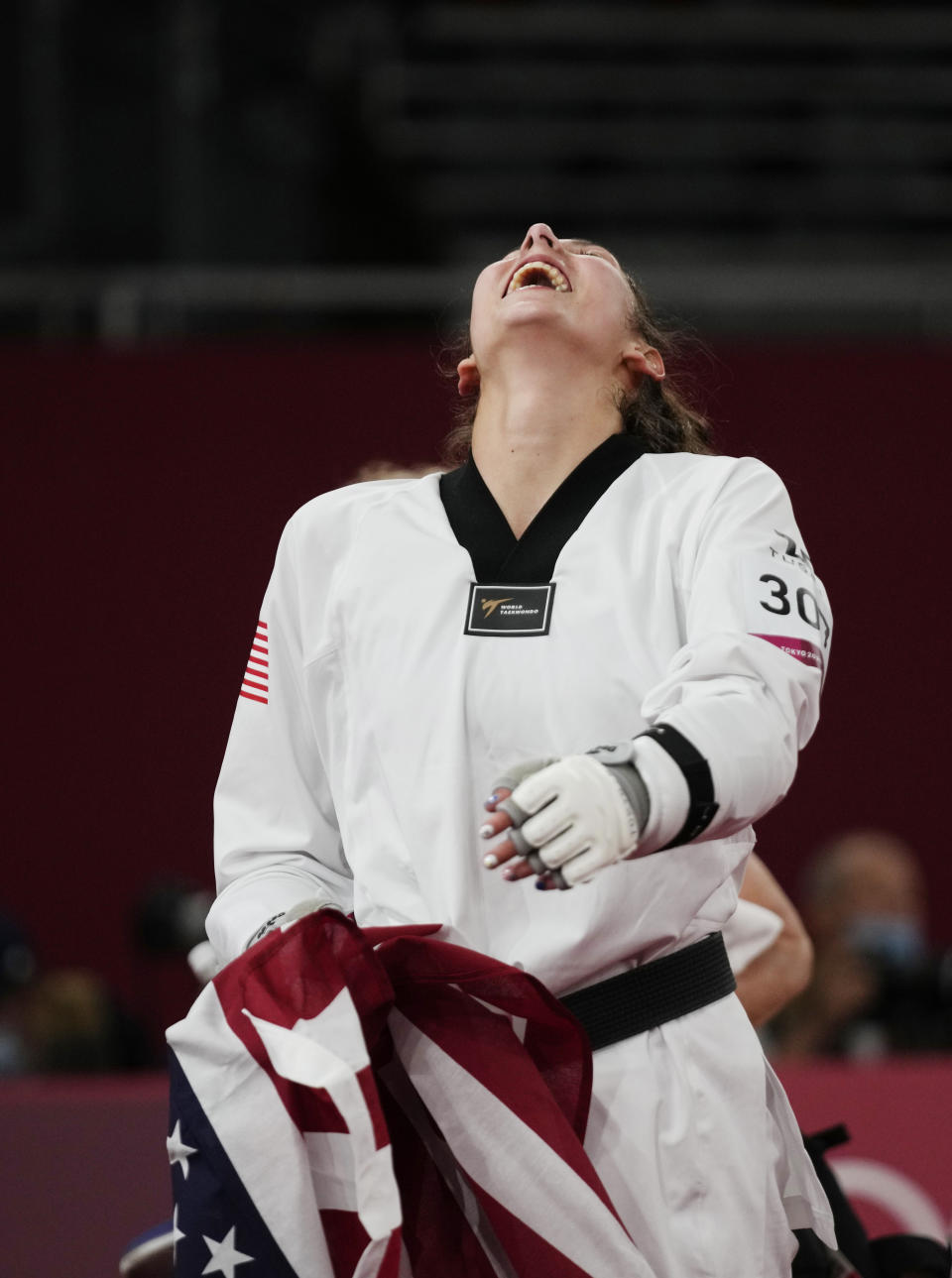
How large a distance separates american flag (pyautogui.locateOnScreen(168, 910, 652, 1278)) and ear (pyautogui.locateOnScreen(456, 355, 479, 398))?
74 cm

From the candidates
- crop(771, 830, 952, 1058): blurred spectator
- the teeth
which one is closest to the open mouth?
the teeth

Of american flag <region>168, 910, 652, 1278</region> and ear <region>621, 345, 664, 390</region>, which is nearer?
american flag <region>168, 910, 652, 1278</region>

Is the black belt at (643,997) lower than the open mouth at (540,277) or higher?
lower

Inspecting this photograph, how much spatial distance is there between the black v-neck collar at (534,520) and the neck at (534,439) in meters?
0.01

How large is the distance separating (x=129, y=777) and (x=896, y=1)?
15.4 feet

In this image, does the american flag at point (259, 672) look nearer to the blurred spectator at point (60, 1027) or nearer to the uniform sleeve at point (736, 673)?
the uniform sleeve at point (736, 673)

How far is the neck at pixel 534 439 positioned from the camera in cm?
207

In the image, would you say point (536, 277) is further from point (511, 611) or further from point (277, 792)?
point (277, 792)

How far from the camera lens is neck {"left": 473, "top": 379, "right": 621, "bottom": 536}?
2068mm

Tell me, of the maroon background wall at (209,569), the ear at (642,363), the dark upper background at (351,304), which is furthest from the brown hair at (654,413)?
the maroon background wall at (209,569)

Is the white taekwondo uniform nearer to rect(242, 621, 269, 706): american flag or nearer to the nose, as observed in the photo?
rect(242, 621, 269, 706): american flag

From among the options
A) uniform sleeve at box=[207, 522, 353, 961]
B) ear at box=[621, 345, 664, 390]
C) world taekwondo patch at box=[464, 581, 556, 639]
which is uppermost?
ear at box=[621, 345, 664, 390]

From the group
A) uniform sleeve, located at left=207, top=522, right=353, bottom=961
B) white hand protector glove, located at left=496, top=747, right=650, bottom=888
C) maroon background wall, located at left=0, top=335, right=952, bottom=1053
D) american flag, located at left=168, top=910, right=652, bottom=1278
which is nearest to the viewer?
white hand protector glove, located at left=496, top=747, right=650, bottom=888

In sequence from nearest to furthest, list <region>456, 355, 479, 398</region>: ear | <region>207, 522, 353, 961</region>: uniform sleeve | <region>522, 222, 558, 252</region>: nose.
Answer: <region>207, 522, 353, 961</region>: uniform sleeve, <region>522, 222, 558, 252</region>: nose, <region>456, 355, 479, 398</region>: ear
